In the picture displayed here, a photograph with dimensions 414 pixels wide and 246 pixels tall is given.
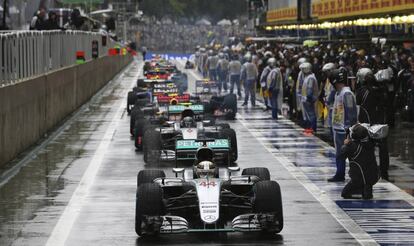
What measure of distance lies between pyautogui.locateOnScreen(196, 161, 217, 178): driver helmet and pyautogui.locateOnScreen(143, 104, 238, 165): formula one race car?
5.56 meters

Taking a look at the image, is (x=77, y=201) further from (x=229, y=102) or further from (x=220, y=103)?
(x=229, y=102)

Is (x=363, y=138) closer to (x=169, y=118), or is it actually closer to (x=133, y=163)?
(x=133, y=163)

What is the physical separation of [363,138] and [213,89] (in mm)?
24794

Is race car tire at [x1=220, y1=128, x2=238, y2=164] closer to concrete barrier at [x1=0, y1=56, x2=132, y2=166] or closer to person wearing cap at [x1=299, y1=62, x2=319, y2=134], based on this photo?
concrete barrier at [x1=0, y1=56, x2=132, y2=166]

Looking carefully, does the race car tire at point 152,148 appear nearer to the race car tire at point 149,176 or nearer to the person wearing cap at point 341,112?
the person wearing cap at point 341,112

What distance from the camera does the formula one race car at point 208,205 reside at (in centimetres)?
1495

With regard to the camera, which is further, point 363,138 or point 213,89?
point 213,89

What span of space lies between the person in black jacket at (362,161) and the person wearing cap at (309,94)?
38.4 feet

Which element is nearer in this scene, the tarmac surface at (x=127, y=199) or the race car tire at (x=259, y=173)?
the tarmac surface at (x=127, y=199)

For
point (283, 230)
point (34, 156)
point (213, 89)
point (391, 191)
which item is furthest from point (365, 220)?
point (213, 89)

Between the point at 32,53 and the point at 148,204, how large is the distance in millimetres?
16494

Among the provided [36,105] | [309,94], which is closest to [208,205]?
[36,105]

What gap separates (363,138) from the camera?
1862 centimetres

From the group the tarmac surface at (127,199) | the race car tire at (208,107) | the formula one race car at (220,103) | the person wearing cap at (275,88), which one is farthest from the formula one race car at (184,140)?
the person wearing cap at (275,88)
